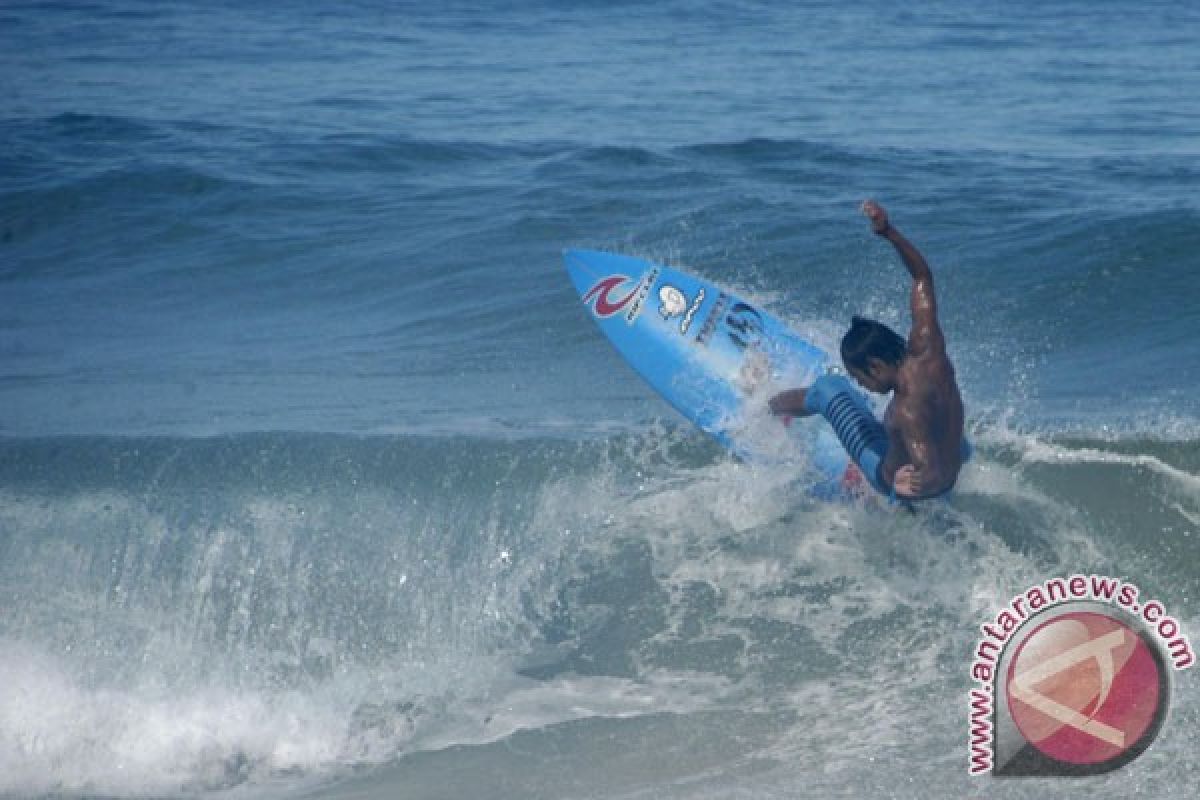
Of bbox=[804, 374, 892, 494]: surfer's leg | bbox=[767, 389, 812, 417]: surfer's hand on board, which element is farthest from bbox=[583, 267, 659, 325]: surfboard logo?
bbox=[804, 374, 892, 494]: surfer's leg

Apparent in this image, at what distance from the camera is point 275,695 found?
594cm

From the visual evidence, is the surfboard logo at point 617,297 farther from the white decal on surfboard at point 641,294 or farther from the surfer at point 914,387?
the surfer at point 914,387

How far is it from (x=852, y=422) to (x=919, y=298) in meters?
0.94

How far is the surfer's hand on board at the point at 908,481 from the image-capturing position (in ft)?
19.1

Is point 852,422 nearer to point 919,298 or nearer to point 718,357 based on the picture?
point 919,298

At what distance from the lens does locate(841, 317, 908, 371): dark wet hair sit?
567 centimetres

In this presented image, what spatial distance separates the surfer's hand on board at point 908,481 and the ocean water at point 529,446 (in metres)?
0.61

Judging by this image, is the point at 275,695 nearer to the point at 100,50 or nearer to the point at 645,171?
the point at 645,171

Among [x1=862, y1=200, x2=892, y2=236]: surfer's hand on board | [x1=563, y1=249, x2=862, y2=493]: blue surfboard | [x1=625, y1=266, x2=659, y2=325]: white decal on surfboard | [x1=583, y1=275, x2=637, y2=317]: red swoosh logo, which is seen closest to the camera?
[x1=862, y1=200, x2=892, y2=236]: surfer's hand on board

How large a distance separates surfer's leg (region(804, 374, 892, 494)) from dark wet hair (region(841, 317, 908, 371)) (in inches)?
21.9

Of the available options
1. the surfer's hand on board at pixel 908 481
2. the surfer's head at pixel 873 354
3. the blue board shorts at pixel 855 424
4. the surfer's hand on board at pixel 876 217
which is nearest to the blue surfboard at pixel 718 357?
the blue board shorts at pixel 855 424

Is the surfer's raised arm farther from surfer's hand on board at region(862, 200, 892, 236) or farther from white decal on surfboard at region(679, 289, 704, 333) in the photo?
white decal on surfboard at region(679, 289, 704, 333)

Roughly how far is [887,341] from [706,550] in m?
1.58

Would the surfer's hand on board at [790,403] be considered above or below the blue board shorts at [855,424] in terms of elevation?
below
